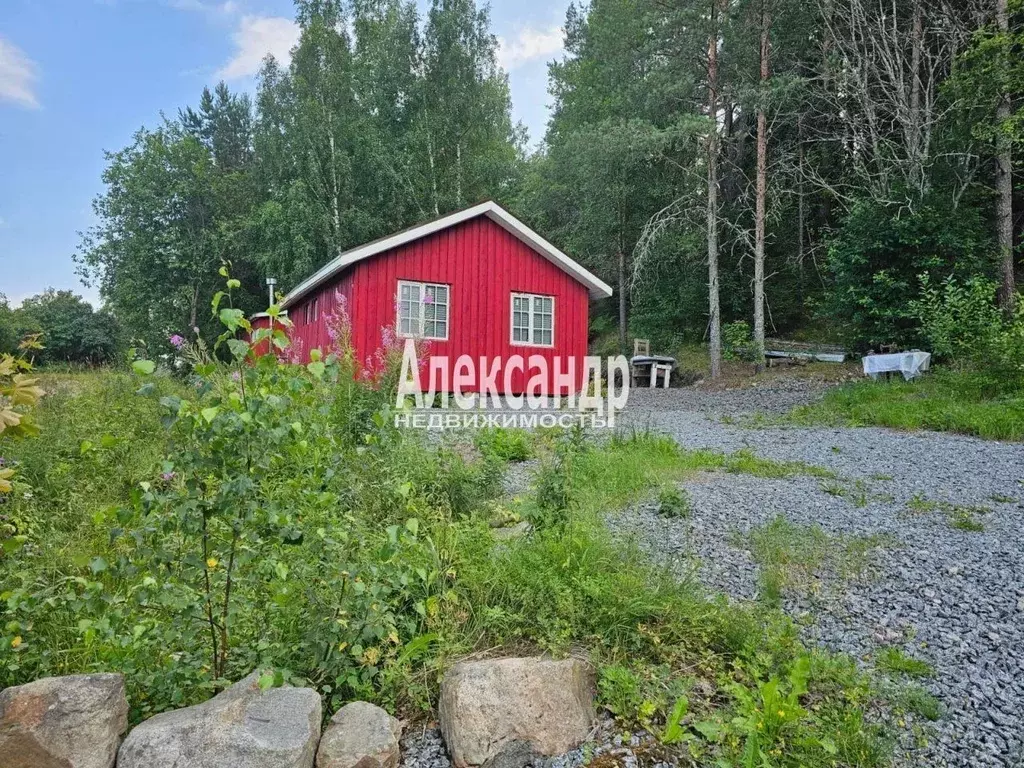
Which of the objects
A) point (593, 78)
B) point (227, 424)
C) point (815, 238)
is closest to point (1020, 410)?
point (227, 424)

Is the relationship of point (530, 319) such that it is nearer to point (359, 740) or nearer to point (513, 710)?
point (513, 710)

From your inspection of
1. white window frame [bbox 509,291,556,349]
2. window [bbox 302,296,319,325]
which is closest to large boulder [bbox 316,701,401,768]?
white window frame [bbox 509,291,556,349]

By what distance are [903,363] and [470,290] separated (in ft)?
26.3

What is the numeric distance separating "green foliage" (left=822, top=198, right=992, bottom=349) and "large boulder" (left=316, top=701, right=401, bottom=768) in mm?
12035

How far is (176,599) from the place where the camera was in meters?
1.79

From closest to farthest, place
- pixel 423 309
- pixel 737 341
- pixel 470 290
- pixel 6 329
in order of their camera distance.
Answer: pixel 423 309, pixel 470 290, pixel 737 341, pixel 6 329

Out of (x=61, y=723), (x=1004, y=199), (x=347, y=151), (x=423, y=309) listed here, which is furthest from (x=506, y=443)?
(x=347, y=151)

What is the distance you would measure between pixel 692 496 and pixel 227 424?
3434 millimetres

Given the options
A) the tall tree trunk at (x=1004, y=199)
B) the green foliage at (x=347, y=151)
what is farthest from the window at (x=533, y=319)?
the green foliage at (x=347, y=151)

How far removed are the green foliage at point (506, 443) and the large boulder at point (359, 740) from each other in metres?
3.44

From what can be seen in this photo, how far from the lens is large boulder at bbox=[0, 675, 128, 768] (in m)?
1.58

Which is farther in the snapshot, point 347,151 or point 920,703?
point 347,151

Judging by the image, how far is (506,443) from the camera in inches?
223

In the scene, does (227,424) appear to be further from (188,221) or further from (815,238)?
(188,221)
